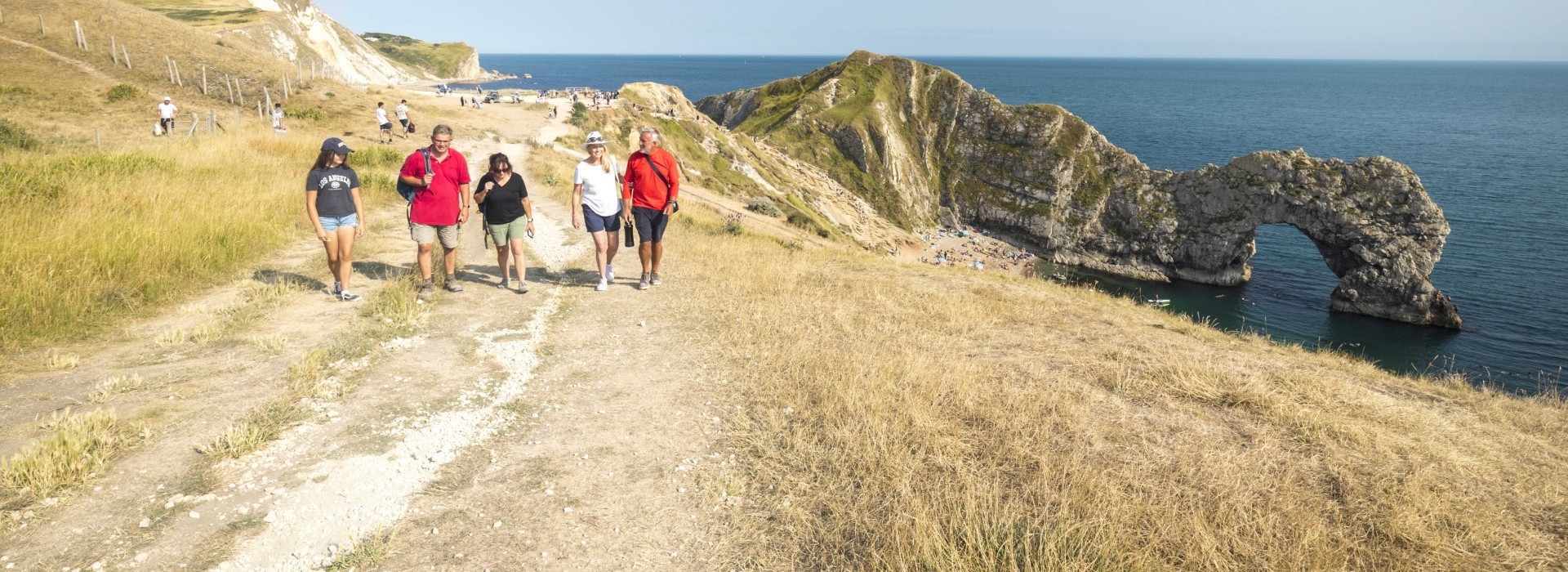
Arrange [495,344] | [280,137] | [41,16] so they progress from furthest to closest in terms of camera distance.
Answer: [41,16] < [280,137] < [495,344]

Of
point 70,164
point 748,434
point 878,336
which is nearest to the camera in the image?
point 748,434

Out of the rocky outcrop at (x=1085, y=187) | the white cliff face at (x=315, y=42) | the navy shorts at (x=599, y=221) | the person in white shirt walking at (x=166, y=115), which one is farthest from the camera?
the white cliff face at (x=315, y=42)

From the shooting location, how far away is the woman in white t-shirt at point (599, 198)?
1027 cm

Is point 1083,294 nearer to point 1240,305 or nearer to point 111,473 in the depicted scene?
point 111,473

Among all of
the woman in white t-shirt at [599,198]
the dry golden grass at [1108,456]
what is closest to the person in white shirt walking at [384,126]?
the woman in white t-shirt at [599,198]

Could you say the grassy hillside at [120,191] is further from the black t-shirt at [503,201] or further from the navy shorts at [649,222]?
the navy shorts at [649,222]

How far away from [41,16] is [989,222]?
74.7 m

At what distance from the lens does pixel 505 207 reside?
10188 millimetres

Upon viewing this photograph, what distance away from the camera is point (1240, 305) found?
48031mm

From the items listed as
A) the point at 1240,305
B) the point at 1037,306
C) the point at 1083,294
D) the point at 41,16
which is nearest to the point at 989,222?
the point at 1240,305

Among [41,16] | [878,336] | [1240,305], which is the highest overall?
[41,16]

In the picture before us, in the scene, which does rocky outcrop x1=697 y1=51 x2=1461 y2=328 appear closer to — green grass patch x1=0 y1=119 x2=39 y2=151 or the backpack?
green grass patch x1=0 y1=119 x2=39 y2=151

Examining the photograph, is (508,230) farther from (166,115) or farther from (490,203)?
(166,115)

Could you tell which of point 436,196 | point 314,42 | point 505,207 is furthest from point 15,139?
point 314,42
